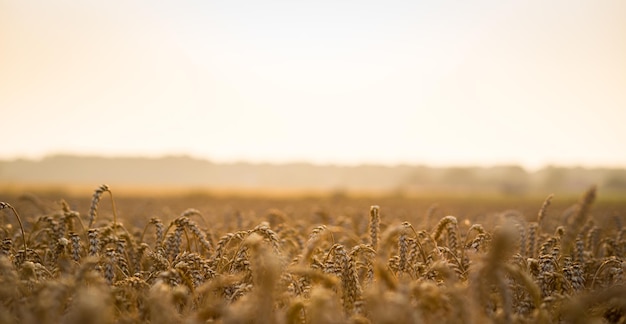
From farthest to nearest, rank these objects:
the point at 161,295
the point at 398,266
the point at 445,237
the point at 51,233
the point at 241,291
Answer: the point at 445,237, the point at 51,233, the point at 398,266, the point at 241,291, the point at 161,295

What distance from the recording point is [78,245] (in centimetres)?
460

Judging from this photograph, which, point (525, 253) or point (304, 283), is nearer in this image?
point (304, 283)

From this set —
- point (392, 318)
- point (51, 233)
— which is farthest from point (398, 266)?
point (51, 233)

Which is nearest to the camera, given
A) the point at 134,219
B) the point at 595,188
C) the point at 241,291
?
the point at 241,291

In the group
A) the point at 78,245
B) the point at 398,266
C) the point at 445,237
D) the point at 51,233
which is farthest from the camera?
the point at 445,237

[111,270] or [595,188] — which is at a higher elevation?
[595,188]

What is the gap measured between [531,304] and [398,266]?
3.58ft

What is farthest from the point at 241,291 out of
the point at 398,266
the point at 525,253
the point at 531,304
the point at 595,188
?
the point at 525,253

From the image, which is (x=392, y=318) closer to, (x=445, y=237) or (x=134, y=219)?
(x=445, y=237)

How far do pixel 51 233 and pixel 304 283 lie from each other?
3.06 meters

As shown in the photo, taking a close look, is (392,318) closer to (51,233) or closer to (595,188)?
(595,188)

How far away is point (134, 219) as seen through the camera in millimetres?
12336

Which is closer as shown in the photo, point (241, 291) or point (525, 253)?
point (241, 291)

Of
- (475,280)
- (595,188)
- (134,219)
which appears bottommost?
(134,219)
